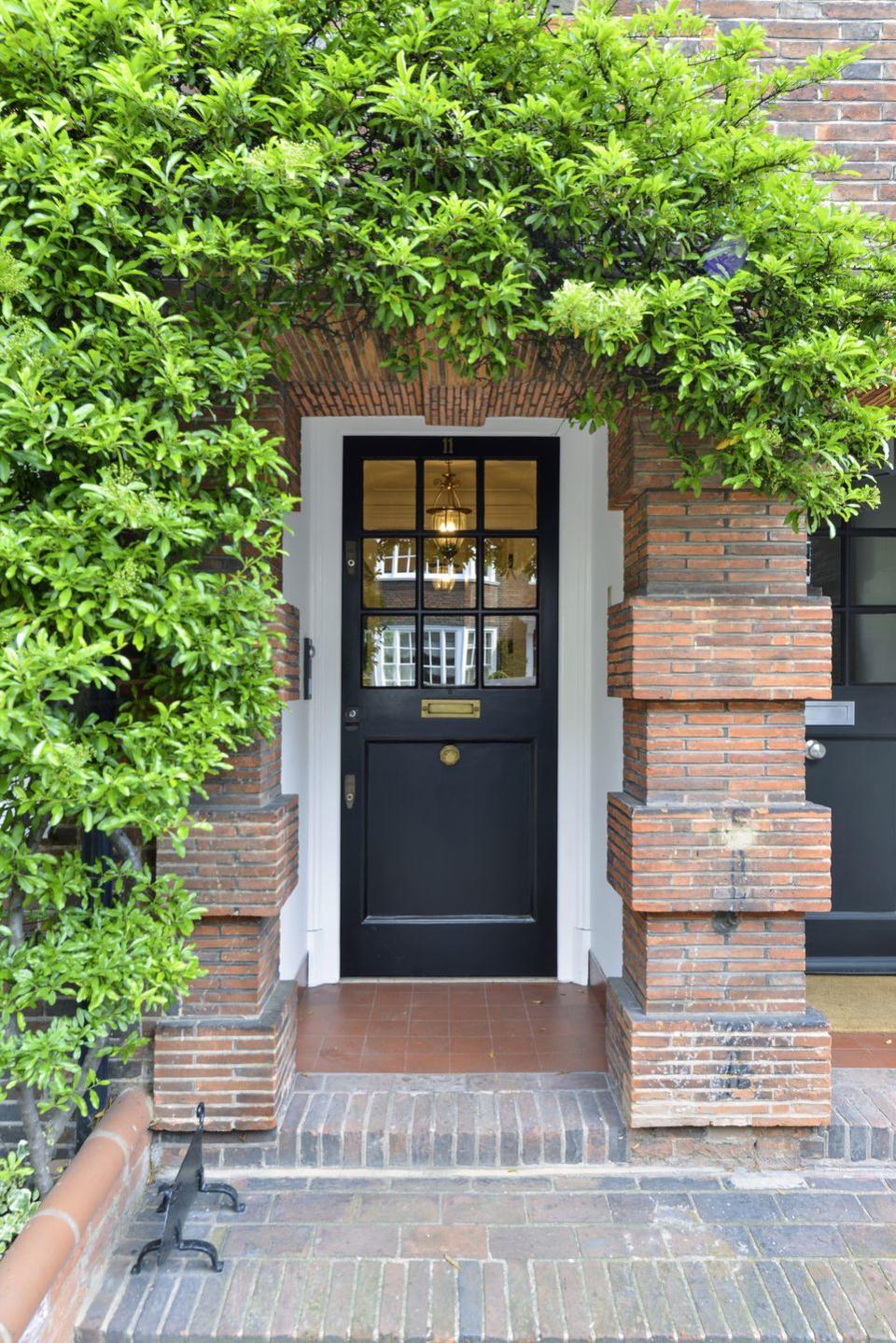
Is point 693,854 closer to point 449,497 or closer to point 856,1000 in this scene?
point 856,1000

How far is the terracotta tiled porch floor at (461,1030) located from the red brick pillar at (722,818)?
1.85 feet

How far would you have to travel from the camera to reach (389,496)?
431 centimetres

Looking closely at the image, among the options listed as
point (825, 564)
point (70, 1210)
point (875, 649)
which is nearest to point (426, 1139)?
point (70, 1210)

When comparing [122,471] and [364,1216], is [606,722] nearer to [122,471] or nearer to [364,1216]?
[364,1216]

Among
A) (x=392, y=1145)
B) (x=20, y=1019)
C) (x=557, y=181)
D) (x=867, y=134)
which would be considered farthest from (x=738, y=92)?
(x=392, y=1145)

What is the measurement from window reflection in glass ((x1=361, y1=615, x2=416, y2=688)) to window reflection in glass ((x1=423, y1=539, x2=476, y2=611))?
18 centimetres

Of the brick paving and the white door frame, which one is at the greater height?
the white door frame

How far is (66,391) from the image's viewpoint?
7.54 feet

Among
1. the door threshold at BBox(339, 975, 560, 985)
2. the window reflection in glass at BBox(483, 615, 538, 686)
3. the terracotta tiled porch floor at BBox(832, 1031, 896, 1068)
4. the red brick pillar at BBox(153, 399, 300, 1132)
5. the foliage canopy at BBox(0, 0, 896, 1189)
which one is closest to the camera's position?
the foliage canopy at BBox(0, 0, 896, 1189)

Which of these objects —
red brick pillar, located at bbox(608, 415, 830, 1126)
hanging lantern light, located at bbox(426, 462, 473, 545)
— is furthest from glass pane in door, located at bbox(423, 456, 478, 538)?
red brick pillar, located at bbox(608, 415, 830, 1126)

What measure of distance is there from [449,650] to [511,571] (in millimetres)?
518

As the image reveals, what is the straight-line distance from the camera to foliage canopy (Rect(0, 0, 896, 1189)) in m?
2.20

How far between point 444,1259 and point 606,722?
7.58 feet

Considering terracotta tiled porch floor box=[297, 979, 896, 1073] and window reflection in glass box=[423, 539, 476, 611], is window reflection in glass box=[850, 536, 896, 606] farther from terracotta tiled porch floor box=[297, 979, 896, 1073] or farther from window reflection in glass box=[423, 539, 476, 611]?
terracotta tiled porch floor box=[297, 979, 896, 1073]
